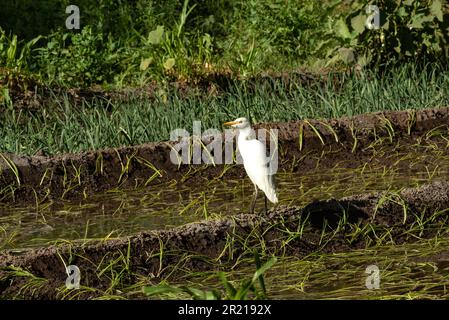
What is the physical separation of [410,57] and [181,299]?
558 centimetres

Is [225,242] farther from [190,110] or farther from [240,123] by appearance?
[190,110]

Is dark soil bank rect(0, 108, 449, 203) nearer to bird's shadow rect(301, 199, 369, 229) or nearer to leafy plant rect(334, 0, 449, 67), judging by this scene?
leafy plant rect(334, 0, 449, 67)

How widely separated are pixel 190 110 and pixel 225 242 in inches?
108

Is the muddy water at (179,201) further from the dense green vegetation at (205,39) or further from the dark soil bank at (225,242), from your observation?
the dense green vegetation at (205,39)

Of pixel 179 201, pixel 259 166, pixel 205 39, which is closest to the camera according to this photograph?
pixel 259 166

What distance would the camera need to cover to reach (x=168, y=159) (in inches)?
302

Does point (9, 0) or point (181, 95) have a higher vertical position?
point (9, 0)

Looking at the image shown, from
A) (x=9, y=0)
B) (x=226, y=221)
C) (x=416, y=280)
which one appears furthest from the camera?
(x=9, y=0)

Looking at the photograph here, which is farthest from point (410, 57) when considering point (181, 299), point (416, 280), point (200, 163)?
point (181, 299)

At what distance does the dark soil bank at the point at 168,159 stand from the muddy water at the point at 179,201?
0.35 feet

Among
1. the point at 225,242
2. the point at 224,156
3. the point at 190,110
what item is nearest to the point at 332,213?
the point at 225,242

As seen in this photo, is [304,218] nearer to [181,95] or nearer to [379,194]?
[379,194]

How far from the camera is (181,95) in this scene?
952cm
